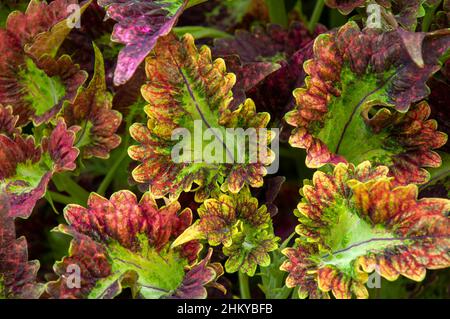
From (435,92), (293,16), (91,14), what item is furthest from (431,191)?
(91,14)

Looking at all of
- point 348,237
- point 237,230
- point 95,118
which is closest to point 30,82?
point 95,118

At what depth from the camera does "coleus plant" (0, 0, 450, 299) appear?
79cm

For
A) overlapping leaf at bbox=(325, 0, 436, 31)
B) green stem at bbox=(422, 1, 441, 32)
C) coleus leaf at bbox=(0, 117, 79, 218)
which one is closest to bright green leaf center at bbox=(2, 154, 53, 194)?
coleus leaf at bbox=(0, 117, 79, 218)

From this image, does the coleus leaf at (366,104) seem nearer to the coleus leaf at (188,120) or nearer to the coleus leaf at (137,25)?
the coleus leaf at (188,120)

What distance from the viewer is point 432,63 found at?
0.82 m

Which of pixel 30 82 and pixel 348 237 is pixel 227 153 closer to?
pixel 348 237

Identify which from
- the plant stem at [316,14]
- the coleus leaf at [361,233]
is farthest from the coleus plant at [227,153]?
the plant stem at [316,14]

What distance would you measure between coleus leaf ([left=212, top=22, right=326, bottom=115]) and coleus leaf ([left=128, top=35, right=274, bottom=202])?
0.04 meters

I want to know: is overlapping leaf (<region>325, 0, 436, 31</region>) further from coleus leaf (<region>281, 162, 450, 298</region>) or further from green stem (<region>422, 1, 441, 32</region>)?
coleus leaf (<region>281, 162, 450, 298</region>)

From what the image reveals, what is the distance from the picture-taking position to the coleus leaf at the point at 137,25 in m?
0.78

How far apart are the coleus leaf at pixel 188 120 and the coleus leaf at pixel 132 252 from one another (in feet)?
0.10

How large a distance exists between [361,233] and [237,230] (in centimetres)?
13

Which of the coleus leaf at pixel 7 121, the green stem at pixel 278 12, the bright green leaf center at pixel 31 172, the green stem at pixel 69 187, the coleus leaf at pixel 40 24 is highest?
the coleus leaf at pixel 40 24
